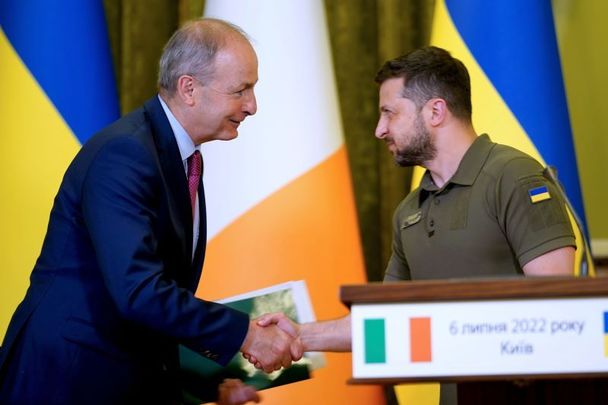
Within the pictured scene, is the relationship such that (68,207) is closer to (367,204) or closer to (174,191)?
(174,191)

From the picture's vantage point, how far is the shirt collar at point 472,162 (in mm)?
2340

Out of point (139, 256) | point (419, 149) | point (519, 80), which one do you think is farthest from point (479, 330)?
point (519, 80)

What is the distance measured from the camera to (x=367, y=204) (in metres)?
3.66

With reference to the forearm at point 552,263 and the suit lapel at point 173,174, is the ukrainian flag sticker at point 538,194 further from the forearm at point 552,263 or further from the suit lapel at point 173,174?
the suit lapel at point 173,174

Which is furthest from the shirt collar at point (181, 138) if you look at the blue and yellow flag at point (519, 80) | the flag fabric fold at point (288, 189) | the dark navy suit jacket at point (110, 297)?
the blue and yellow flag at point (519, 80)

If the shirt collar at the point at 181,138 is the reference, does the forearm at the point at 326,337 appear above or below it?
below

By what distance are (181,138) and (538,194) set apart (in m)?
0.84

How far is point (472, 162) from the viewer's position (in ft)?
7.78

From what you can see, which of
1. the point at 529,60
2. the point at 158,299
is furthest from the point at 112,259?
the point at 529,60

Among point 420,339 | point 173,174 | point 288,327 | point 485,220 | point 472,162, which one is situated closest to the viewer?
point 420,339

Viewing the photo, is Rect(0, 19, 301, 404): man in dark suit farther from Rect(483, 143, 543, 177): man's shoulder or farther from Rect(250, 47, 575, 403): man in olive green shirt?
Rect(483, 143, 543, 177): man's shoulder

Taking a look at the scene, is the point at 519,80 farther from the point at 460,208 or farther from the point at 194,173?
the point at 194,173

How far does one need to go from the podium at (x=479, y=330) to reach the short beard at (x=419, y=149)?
1182mm

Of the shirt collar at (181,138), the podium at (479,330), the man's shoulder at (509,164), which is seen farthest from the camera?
the man's shoulder at (509,164)
